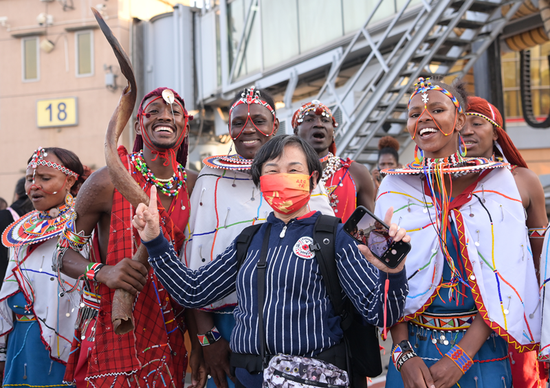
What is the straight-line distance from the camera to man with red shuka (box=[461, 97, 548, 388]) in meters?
2.39

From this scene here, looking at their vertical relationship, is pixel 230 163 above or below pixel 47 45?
below

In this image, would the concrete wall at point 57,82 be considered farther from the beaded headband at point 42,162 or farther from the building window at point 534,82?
the beaded headband at point 42,162

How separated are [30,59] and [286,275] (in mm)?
14312

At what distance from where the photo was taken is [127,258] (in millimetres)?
2367

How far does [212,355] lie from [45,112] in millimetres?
13324

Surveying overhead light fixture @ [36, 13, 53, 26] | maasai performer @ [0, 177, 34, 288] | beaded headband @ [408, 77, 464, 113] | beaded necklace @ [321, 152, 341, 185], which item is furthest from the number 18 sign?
beaded headband @ [408, 77, 464, 113]

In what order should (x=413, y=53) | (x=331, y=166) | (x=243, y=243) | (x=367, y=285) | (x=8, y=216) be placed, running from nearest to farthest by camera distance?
(x=367, y=285)
(x=243, y=243)
(x=331, y=166)
(x=8, y=216)
(x=413, y=53)

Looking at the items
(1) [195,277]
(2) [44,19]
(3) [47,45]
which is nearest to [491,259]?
(1) [195,277]

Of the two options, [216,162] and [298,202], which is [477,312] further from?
[216,162]

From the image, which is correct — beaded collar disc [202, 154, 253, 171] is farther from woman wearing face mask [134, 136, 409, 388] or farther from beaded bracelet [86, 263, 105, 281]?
beaded bracelet [86, 263, 105, 281]

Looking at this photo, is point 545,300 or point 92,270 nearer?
point 545,300

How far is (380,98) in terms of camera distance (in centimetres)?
753

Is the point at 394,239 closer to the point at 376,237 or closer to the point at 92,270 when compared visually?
the point at 376,237

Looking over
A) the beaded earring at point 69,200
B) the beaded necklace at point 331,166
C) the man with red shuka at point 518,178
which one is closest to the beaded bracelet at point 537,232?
the man with red shuka at point 518,178
